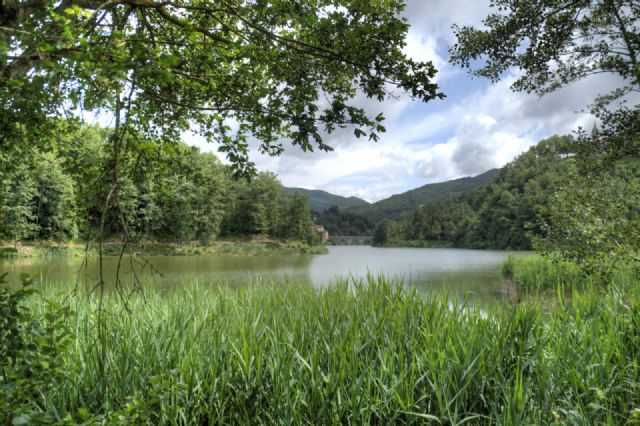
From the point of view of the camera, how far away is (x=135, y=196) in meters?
4.02

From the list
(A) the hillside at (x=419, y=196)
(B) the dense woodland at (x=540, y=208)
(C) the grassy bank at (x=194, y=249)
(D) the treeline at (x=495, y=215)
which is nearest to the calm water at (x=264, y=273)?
(C) the grassy bank at (x=194, y=249)

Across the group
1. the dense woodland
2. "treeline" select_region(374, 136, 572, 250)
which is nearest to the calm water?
the dense woodland

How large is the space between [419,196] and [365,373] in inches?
6788

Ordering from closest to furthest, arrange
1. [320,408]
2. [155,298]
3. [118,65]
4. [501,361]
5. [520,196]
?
[118,65]
[320,408]
[501,361]
[155,298]
[520,196]

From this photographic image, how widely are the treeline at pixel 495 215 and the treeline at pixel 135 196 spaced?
27.5 meters

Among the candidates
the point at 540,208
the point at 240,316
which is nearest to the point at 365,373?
the point at 240,316

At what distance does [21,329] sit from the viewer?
5.82 feet

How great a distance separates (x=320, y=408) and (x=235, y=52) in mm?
3528

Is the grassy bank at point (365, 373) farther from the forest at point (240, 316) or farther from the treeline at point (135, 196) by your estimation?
the treeline at point (135, 196)

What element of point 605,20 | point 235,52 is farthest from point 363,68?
point 605,20

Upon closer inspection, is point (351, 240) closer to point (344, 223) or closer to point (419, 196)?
point (344, 223)

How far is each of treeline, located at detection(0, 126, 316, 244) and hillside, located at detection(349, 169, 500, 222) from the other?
93908 mm

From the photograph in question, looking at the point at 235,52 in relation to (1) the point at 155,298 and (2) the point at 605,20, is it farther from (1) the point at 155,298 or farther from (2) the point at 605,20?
(2) the point at 605,20

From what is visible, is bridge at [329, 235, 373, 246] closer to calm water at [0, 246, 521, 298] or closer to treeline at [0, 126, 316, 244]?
treeline at [0, 126, 316, 244]
